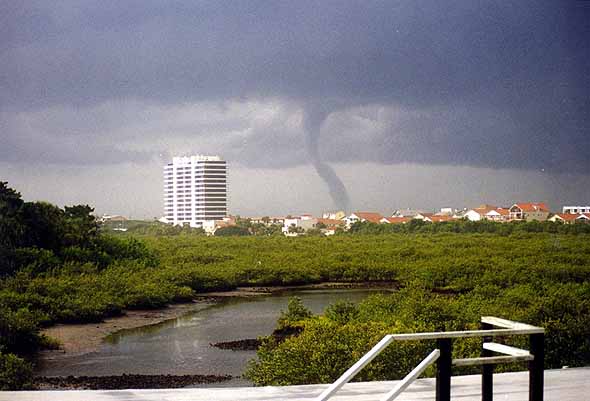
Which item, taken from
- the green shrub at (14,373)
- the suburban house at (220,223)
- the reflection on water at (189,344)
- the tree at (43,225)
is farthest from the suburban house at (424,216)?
the green shrub at (14,373)

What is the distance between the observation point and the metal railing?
307cm

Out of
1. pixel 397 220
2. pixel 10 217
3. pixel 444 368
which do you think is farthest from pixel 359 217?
pixel 444 368

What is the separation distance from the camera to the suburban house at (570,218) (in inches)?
227

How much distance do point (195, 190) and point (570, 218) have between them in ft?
8.18

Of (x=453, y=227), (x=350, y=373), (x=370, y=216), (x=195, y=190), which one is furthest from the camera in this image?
(x=453, y=227)

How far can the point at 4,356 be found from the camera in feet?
14.9

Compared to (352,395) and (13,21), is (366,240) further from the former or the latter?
(13,21)

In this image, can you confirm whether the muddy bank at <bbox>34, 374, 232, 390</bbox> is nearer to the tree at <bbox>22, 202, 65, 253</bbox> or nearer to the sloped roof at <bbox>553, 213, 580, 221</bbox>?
the tree at <bbox>22, 202, 65, 253</bbox>

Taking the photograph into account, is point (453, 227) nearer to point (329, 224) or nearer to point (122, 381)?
point (329, 224)

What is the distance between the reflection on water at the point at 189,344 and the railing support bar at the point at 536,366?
187cm

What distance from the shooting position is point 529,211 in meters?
5.66

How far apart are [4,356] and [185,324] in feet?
3.17

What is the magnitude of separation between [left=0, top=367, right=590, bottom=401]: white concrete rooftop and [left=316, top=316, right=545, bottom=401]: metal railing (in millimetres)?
1016

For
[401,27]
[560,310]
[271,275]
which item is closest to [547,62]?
[401,27]
